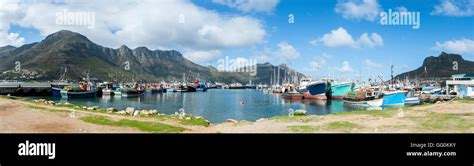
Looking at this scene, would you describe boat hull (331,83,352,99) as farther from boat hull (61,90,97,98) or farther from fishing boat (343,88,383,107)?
boat hull (61,90,97,98)

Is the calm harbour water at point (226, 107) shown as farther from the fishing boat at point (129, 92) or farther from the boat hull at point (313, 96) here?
the fishing boat at point (129, 92)

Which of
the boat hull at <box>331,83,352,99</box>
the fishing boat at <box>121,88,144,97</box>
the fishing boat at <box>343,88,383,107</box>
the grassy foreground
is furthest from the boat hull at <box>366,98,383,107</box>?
the fishing boat at <box>121,88,144,97</box>

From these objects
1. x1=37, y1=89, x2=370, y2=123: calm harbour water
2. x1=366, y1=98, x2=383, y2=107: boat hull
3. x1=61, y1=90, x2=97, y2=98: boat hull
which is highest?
x1=61, y1=90, x2=97, y2=98: boat hull

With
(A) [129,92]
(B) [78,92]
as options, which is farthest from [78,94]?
(A) [129,92]

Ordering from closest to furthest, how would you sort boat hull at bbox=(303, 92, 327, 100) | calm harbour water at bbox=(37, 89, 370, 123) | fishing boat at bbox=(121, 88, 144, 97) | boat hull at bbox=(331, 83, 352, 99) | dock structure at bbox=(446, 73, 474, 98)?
calm harbour water at bbox=(37, 89, 370, 123)
dock structure at bbox=(446, 73, 474, 98)
boat hull at bbox=(303, 92, 327, 100)
boat hull at bbox=(331, 83, 352, 99)
fishing boat at bbox=(121, 88, 144, 97)

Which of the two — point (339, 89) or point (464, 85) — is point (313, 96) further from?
point (464, 85)

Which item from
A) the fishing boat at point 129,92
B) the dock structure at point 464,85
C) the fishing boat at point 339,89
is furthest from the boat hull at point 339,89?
the fishing boat at point 129,92

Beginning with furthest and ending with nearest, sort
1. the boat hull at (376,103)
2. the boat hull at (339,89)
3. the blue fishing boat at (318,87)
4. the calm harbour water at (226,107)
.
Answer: the boat hull at (339,89), the blue fishing boat at (318,87), the boat hull at (376,103), the calm harbour water at (226,107)

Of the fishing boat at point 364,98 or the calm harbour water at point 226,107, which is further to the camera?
the fishing boat at point 364,98
